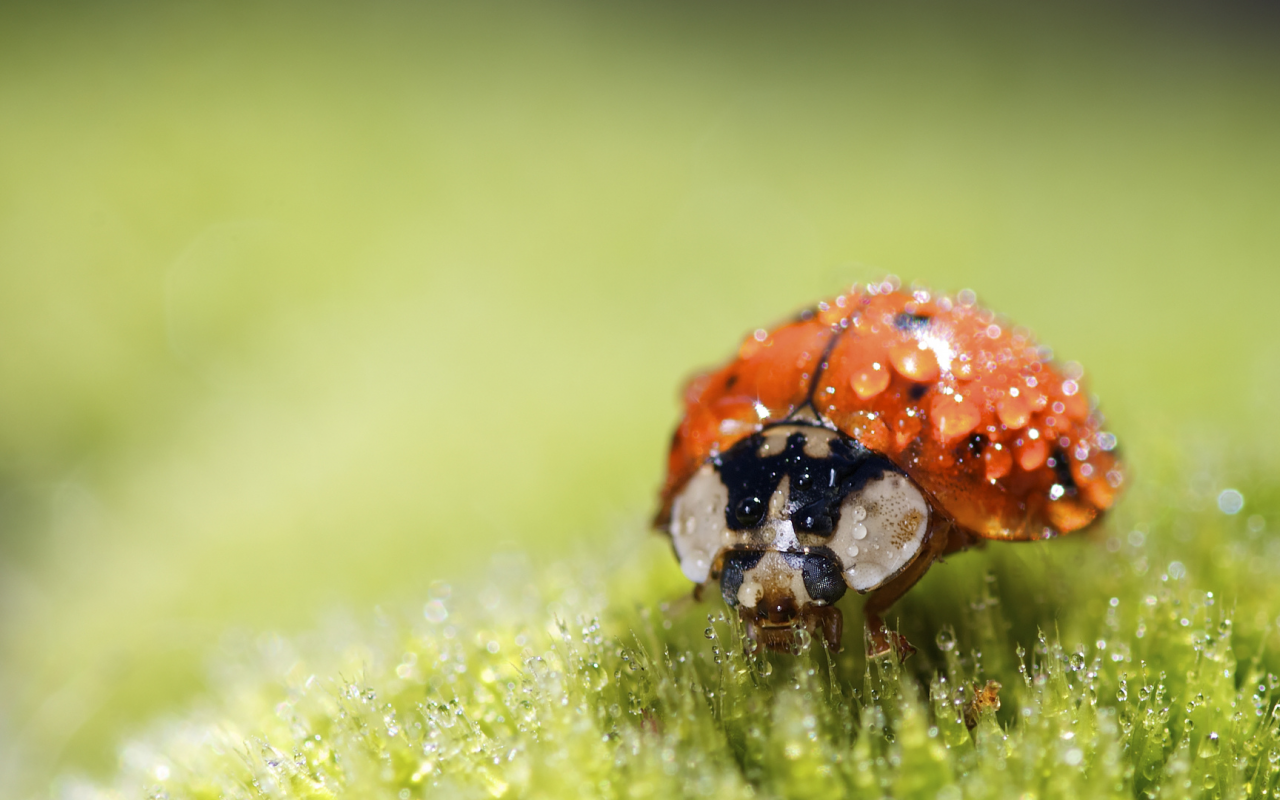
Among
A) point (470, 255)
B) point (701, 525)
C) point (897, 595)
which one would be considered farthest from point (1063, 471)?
point (470, 255)

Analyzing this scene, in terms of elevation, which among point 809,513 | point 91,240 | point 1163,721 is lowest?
point 1163,721

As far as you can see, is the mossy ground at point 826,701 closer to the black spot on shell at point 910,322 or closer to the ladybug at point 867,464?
the ladybug at point 867,464

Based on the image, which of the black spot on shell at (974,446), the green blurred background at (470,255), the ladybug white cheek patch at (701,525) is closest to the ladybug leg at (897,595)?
the black spot on shell at (974,446)

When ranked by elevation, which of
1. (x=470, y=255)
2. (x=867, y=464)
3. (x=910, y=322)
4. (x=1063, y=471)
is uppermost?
(x=470, y=255)

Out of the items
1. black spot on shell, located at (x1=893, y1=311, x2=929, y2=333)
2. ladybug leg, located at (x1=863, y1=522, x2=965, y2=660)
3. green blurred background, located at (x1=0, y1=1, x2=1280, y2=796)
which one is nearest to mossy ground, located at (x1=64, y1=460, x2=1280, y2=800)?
ladybug leg, located at (x1=863, y1=522, x2=965, y2=660)

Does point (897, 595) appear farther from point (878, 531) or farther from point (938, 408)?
point (938, 408)

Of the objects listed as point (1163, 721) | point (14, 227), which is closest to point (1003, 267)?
point (1163, 721)

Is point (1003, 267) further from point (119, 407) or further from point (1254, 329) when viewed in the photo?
point (119, 407)
